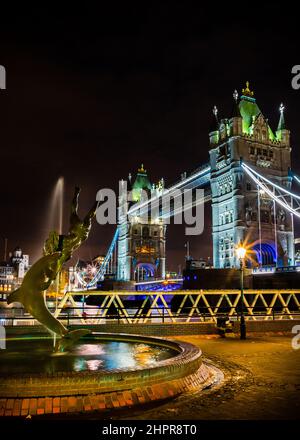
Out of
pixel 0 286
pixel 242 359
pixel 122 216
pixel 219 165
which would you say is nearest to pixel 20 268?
pixel 0 286

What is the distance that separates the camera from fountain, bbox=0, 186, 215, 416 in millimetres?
6551

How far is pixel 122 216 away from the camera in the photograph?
118 m

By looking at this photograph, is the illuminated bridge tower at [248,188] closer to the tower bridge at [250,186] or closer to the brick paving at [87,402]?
the tower bridge at [250,186]

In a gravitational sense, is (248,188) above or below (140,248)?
above

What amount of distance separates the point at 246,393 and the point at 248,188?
62378 millimetres

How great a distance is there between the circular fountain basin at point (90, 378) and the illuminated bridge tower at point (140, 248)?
100m

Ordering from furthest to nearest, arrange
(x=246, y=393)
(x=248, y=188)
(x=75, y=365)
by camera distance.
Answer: (x=248, y=188)
(x=75, y=365)
(x=246, y=393)

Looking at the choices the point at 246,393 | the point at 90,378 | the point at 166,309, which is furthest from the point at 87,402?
the point at 166,309

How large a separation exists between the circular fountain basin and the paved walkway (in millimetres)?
407

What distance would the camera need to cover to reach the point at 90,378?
22.4 ft

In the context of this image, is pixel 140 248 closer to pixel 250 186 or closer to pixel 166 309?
pixel 250 186

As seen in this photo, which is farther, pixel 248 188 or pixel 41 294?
pixel 248 188
